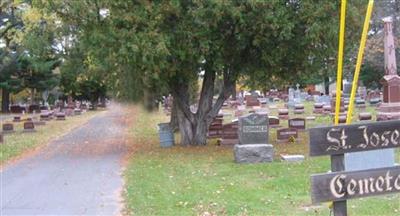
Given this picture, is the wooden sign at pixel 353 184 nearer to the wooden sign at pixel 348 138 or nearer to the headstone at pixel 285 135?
the wooden sign at pixel 348 138

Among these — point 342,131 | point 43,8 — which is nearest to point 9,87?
point 43,8

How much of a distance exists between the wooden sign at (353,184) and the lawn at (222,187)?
2.98 m

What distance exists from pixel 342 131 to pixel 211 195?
207 inches

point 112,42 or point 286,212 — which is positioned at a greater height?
point 112,42

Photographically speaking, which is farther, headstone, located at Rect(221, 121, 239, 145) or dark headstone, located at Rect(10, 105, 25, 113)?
dark headstone, located at Rect(10, 105, 25, 113)

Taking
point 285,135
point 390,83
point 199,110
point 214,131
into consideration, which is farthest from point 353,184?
point 390,83

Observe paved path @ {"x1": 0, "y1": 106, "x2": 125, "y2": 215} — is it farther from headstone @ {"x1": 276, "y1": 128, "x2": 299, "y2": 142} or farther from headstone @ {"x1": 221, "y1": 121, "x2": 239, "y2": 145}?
headstone @ {"x1": 276, "y1": 128, "x2": 299, "y2": 142}

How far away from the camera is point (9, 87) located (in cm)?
5503

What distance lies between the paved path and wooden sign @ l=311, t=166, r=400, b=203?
179 inches

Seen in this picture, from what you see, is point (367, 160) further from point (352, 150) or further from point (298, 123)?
point (298, 123)

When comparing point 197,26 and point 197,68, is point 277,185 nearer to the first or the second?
point 197,26

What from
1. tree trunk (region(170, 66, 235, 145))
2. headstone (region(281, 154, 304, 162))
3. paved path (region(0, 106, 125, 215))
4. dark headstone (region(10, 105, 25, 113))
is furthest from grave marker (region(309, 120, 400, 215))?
dark headstone (region(10, 105, 25, 113))

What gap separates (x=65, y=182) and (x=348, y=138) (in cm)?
869

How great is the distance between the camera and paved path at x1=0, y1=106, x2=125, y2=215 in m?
9.95
